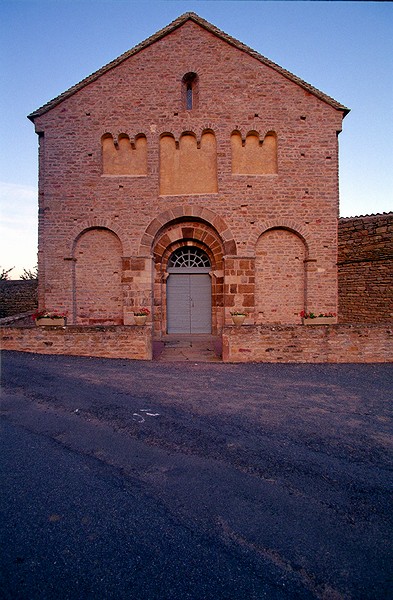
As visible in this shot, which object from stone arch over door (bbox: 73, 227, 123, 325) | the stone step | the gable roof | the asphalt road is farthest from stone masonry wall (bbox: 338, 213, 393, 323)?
stone arch over door (bbox: 73, 227, 123, 325)

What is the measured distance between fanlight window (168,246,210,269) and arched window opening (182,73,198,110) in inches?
214

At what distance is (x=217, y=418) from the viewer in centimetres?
473

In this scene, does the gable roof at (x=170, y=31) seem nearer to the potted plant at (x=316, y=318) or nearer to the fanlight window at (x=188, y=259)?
the fanlight window at (x=188, y=259)

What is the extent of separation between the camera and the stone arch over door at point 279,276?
12078 mm

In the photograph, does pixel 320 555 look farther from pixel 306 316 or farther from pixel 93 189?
pixel 93 189

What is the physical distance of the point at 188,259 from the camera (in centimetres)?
1302

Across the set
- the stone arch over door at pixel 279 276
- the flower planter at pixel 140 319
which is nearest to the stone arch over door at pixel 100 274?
the flower planter at pixel 140 319

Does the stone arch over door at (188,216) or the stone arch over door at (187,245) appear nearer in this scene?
the stone arch over door at (188,216)

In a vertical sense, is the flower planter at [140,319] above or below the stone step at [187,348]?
above

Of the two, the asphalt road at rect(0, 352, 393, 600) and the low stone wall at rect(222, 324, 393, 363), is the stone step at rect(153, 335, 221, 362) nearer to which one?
the low stone wall at rect(222, 324, 393, 363)

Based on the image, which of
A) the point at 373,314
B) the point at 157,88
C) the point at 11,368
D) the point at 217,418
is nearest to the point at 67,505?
the point at 217,418

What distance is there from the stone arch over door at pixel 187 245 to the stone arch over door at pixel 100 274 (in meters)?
1.45

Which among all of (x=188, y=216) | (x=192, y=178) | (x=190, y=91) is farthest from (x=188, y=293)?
(x=190, y=91)

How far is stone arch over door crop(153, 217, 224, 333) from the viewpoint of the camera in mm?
12312
